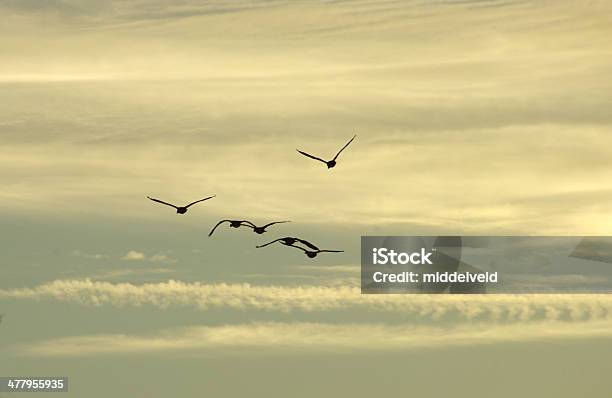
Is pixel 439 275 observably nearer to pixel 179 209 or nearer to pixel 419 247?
pixel 419 247

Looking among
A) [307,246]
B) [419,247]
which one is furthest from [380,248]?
[307,246]

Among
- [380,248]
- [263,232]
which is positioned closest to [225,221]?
[263,232]

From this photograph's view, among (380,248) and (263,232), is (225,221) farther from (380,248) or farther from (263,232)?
(380,248)

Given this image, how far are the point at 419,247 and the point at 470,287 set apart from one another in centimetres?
839

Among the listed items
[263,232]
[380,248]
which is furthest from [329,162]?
[380,248]

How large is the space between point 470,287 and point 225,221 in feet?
126

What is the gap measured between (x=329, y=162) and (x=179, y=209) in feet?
57.2

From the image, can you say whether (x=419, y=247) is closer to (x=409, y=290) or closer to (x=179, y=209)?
(x=409, y=290)

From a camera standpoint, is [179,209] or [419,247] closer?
[179,209]

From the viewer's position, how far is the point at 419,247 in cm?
19125

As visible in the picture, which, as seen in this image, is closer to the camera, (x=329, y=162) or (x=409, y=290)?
(x=329, y=162)

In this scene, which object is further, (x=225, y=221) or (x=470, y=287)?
(x=470, y=287)

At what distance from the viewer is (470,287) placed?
19325 centimetres

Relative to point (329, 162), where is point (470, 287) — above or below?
below
